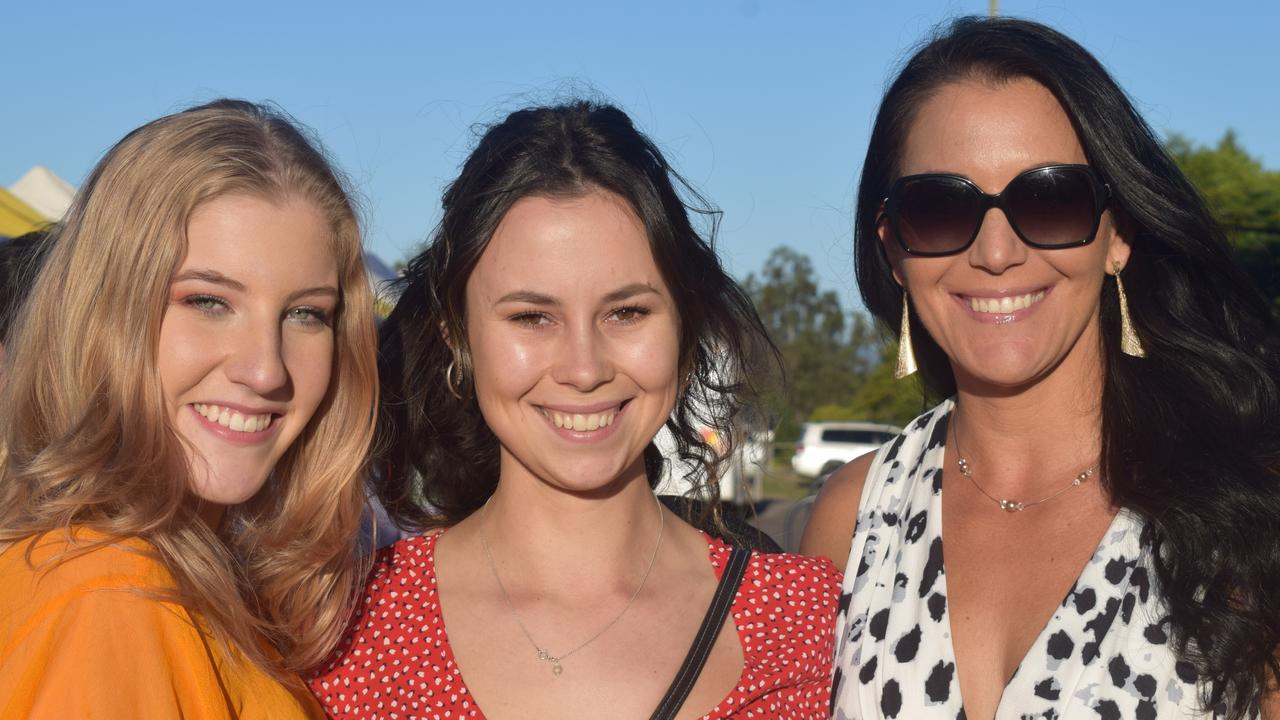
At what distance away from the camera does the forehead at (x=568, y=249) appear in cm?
258

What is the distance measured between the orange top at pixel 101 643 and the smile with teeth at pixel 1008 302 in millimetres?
1762

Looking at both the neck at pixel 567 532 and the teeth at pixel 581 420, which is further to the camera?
the neck at pixel 567 532

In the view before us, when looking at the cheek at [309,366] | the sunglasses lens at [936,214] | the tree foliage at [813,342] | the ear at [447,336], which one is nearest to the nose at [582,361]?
the ear at [447,336]

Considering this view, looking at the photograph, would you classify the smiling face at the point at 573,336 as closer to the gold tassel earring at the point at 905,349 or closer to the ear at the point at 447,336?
the ear at the point at 447,336

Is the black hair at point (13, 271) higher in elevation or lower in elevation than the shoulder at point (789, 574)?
higher

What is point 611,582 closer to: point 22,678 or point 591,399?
point 591,399

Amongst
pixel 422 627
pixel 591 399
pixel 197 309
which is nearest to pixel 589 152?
pixel 591 399

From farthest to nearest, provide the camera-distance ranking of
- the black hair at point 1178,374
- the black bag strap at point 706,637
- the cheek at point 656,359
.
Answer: the cheek at point 656,359 → the black bag strap at point 706,637 → the black hair at point 1178,374

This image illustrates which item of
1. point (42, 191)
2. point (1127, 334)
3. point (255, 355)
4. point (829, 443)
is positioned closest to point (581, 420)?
point (255, 355)

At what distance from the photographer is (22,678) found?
187 cm

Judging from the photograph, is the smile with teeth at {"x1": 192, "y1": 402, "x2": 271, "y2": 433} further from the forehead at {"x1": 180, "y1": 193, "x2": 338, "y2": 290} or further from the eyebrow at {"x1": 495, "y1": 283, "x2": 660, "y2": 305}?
the eyebrow at {"x1": 495, "y1": 283, "x2": 660, "y2": 305}

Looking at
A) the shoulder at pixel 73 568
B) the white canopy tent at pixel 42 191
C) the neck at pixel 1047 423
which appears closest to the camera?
the shoulder at pixel 73 568

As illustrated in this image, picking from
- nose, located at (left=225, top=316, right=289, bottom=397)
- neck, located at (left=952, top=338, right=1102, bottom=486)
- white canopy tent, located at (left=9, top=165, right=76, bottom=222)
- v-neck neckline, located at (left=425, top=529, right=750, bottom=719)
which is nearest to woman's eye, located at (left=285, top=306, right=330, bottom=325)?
nose, located at (left=225, top=316, right=289, bottom=397)

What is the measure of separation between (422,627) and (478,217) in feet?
2.95
